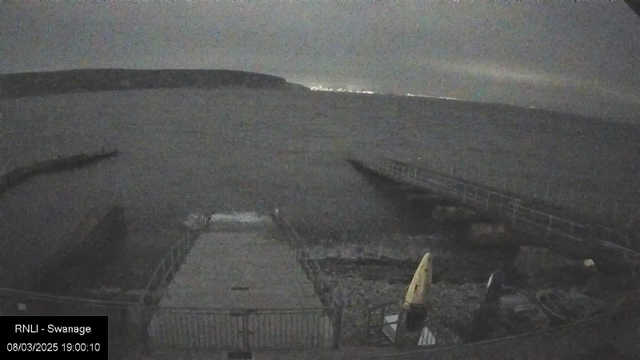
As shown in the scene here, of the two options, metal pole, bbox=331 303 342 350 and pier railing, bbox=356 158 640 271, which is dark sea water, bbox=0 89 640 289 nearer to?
pier railing, bbox=356 158 640 271

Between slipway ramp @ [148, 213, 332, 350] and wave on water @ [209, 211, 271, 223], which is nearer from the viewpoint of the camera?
slipway ramp @ [148, 213, 332, 350]

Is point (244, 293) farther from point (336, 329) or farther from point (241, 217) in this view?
point (336, 329)

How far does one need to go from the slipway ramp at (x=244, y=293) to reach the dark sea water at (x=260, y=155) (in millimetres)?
162

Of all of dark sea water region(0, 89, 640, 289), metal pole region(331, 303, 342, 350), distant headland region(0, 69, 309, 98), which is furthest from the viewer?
metal pole region(331, 303, 342, 350)

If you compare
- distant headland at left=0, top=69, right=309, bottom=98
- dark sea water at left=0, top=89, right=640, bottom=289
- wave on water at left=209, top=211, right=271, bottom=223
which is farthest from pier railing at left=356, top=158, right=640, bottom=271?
distant headland at left=0, top=69, right=309, bottom=98

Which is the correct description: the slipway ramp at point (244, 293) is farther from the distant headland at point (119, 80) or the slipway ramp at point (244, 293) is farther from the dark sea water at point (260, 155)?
the distant headland at point (119, 80)

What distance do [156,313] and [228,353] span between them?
0.47 meters

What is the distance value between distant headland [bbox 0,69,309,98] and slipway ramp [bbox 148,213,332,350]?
0.80 metres

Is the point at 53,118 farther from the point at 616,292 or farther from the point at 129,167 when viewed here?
the point at 616,292

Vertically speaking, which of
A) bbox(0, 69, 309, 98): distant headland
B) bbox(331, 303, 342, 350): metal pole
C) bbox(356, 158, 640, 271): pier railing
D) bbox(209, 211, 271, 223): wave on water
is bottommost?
bbox(331, 303, 342, 350): metal pole

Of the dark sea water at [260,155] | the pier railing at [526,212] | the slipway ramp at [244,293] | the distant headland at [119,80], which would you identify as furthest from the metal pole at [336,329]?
the distant headland at [119,80]

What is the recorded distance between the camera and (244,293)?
86.1 inches

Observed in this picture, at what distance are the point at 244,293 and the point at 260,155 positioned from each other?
2.73ft

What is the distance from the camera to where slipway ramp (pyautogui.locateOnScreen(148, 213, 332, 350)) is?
2143mm
